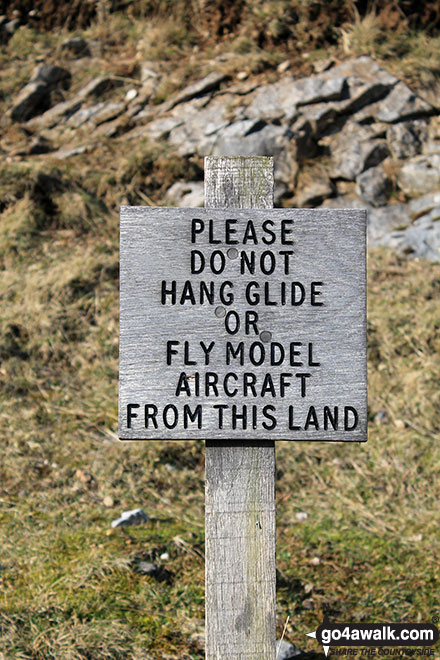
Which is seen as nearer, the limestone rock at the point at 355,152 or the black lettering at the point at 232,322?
the black lettering at the point at 232,322

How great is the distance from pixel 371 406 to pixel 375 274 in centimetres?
Answer: 148

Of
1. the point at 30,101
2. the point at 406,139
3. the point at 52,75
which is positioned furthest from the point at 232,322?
the point at 52,75

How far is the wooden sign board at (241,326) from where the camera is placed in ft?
6.18

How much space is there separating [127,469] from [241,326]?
2.30 metres

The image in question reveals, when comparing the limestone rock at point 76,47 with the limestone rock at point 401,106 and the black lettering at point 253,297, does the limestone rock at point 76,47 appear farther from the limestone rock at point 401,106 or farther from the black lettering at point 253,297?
the black lettering at point 253,297

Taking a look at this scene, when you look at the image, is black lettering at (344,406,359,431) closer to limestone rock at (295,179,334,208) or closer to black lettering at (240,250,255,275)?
black lettering at (240,250,255,275)

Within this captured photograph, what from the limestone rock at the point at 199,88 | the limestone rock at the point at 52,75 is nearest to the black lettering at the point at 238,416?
the limestone rock at the point at 199,88

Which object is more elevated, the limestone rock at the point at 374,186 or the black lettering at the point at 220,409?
the black lettering at the point at 220,409

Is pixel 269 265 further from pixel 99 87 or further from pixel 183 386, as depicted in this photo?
pixel 99 87

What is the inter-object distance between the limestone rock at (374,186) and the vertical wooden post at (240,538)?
14.6ft

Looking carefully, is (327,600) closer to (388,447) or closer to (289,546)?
(289,546)

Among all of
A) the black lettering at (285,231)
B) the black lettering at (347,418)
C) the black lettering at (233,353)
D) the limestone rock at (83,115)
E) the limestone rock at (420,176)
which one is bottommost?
the limestone rock at (420,176)

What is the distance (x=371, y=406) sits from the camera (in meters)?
4.41

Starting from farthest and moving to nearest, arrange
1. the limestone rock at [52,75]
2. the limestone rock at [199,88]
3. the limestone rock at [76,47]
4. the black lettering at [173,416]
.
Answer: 1. the limestone rock at [76,47]
2. the limestone rock at [52,75]
3. the limestone rock at [199,88]
4. the black lettering at [173,416]
